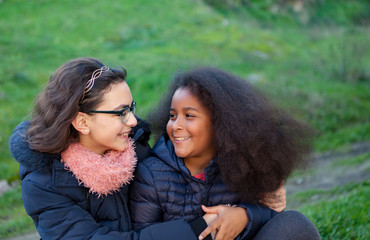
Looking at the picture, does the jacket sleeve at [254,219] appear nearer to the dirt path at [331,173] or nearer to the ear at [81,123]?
the ear at [81,123]

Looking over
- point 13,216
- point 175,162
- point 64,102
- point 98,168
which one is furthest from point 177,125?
point 13,216

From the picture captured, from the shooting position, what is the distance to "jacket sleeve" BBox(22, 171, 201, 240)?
205cm

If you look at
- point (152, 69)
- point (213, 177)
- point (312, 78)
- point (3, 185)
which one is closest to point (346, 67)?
point (312, 78)

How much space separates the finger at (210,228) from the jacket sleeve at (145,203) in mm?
319

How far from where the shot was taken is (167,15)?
40.0 feet

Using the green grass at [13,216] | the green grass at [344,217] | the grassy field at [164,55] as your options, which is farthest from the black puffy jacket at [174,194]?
the green grass at [13,216]

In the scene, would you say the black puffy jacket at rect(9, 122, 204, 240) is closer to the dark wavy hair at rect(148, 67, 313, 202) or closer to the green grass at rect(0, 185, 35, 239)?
the dark wavy hair at rect(148, 67, 313, 202)

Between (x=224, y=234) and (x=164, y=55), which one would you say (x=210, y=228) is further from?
(x=164, y=55)

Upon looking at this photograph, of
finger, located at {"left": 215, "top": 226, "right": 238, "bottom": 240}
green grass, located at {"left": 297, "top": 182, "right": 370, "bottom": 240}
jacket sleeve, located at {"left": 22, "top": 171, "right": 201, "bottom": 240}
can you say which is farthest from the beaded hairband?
green grass, located at {"left": 297, "top": 182, "right": 370, "bottom": 240}

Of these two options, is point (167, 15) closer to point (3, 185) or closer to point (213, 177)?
point (3, 185)

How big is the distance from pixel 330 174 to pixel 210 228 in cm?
440

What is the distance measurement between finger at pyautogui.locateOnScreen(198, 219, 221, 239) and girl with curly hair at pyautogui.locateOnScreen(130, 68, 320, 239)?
73 mm

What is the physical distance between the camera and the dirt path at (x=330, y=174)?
555 cm

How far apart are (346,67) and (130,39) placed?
18.0ft
